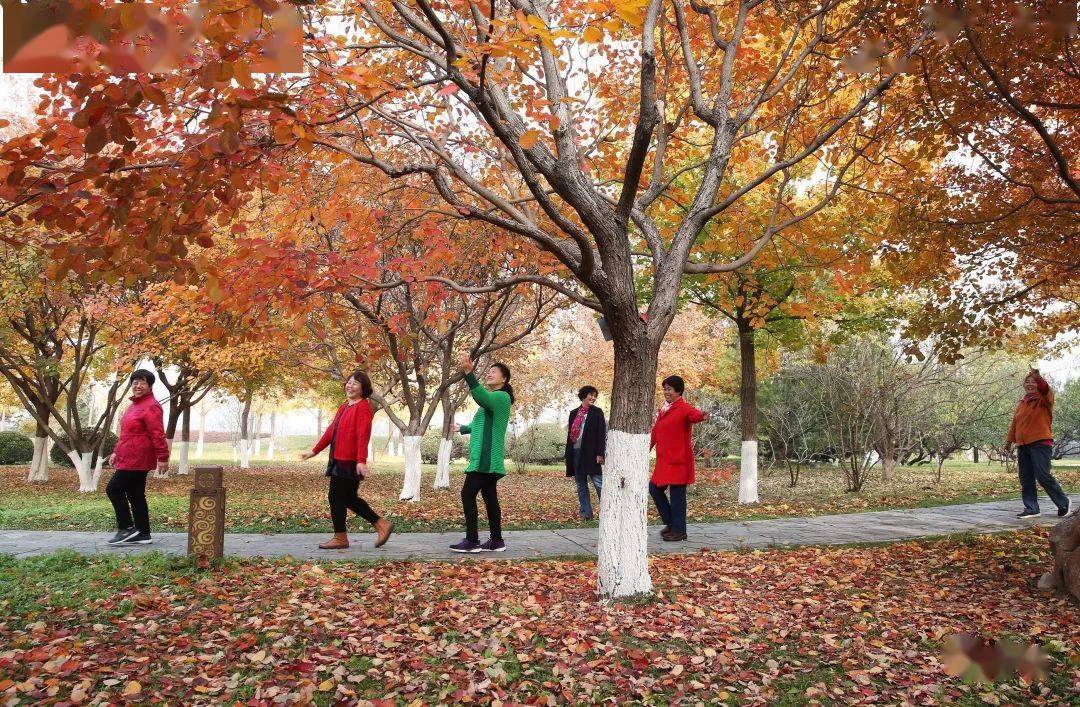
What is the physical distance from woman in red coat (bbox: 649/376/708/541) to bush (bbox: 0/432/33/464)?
29660 mm

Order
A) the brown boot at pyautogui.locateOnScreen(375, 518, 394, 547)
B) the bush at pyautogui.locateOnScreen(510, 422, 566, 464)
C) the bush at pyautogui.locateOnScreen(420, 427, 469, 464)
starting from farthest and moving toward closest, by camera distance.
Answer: the bush at pyautogui.locateOnScreen(420, 427, 469, 464), the bush at pyautogui.locateOnScreen(510, 422, 566, 464), the brown boot at pyautogui.locateOnScreen(375, 518, 394, 547)

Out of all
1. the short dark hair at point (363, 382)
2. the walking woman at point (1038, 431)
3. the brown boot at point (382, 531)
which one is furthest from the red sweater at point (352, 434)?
the walking woman at point (1038, 431)

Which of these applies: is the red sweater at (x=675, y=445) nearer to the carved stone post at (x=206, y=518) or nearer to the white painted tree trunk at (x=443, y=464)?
the carved stone post at (x=206, y=518)

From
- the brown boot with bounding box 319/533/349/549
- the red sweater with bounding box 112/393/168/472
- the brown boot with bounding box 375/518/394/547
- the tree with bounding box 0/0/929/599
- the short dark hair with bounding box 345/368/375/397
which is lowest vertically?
the brown boot with bounding box 319/533/349/549

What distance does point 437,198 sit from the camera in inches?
477

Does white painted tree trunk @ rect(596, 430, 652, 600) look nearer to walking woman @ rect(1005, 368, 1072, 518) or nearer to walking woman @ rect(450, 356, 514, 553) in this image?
walking woman @ rect(450, 356, 514, 553)

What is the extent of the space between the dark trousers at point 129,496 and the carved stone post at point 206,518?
1604 millimetres

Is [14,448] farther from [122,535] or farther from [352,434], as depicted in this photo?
[352,434]

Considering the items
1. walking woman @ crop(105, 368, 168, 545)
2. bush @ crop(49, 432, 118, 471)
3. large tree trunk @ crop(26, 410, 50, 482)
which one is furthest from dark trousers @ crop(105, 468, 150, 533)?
bush @ crop(49, 432, 118, 471)

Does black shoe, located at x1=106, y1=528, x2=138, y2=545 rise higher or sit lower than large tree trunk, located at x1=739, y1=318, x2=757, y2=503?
lower

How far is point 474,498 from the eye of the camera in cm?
790

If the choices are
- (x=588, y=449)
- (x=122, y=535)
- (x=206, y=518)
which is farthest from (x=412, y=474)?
(x=206, y=518)

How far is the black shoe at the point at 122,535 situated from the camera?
832 cm

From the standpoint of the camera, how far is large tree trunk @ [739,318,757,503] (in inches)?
548
